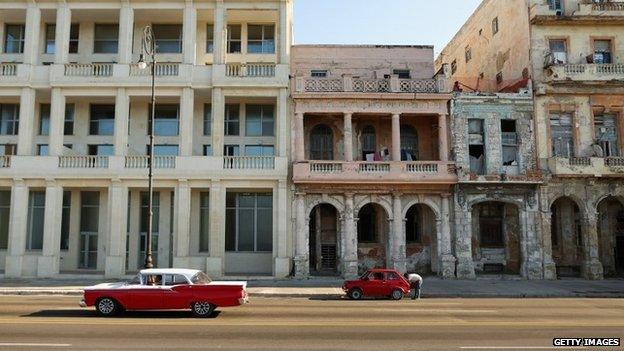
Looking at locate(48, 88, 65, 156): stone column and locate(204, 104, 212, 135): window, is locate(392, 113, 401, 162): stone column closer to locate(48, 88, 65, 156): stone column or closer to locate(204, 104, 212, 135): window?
locate(204, 104, 212, 135): window

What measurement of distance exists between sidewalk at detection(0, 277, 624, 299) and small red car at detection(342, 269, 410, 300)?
1.30 m

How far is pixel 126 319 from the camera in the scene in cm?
1337

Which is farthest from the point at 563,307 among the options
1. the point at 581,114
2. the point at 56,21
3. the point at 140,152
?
the point at 56,21

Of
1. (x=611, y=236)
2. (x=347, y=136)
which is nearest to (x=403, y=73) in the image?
(x=347, y=136)

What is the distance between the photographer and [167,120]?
30094 millimetres

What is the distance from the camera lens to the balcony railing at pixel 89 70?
28.3 metres

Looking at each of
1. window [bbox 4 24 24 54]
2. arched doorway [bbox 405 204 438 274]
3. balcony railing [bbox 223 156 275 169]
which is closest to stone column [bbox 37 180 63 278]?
balcony railing [bbox 223 156 275 169]

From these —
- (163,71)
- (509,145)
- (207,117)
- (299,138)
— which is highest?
(163,71)

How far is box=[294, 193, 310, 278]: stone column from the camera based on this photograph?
27266mm

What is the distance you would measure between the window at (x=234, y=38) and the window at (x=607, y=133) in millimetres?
21736

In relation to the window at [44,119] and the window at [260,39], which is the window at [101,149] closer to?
the window at [44,119]

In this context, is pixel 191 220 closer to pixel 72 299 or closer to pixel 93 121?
pixel 93 121

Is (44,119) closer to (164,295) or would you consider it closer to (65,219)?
(65,219)

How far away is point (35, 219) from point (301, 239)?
15638 mm
